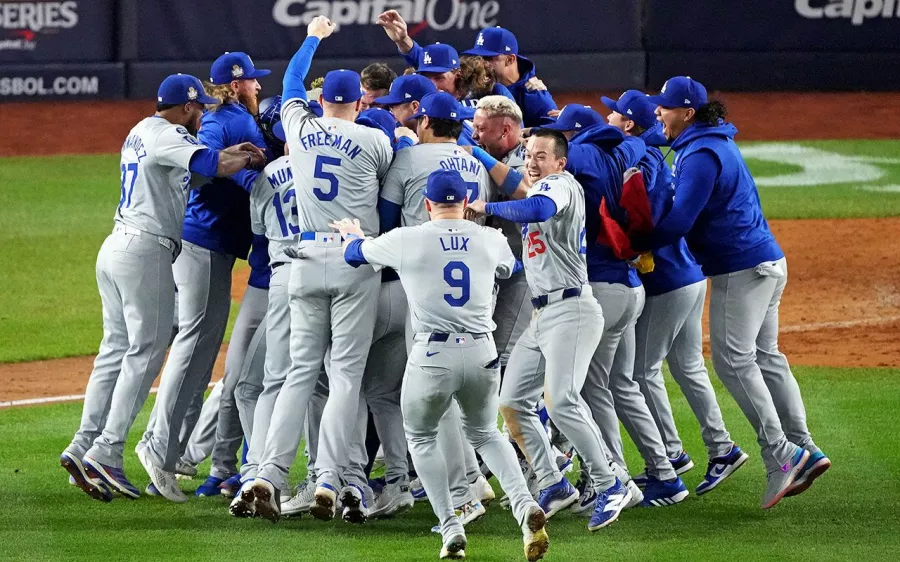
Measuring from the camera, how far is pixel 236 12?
1775 centimetres

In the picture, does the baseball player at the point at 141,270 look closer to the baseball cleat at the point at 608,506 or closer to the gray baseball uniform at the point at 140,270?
the gray baseball uniform at the point at 140,270

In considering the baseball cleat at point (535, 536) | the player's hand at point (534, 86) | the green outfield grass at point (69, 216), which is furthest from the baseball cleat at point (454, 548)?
the green outfield grass at point (69, 216)

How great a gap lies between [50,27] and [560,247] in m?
13.3

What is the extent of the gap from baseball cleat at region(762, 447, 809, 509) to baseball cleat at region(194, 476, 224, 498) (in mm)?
2677

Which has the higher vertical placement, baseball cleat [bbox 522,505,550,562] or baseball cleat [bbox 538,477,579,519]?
baseball cleat [bbox 522,505,550,562]

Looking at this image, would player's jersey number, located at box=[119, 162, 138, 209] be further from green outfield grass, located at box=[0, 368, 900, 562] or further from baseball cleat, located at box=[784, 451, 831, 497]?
baseball cleat, located at box=[784, 451, 831, 497]

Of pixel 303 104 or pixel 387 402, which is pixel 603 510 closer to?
pixel 387 402

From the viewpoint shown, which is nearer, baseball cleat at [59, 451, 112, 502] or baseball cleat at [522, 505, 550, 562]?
baseball cleat at [522, 505, 550, 562]

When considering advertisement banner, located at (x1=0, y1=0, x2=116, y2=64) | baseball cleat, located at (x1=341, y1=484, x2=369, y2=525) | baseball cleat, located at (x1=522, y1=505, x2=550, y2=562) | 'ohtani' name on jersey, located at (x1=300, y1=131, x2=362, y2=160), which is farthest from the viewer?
advertisement banner, located at (x1=0, y1=0, x2=116, y2=64)

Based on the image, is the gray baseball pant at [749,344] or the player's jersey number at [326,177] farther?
the gray baseball pant at [749,344]

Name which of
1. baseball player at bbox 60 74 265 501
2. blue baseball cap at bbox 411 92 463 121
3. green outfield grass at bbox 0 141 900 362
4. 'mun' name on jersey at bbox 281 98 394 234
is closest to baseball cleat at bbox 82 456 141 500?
baseball player at bbox 60 74 265 501

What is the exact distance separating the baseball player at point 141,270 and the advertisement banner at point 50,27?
1158cm

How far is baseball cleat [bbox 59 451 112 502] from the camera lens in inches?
251

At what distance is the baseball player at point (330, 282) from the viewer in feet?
19.8
